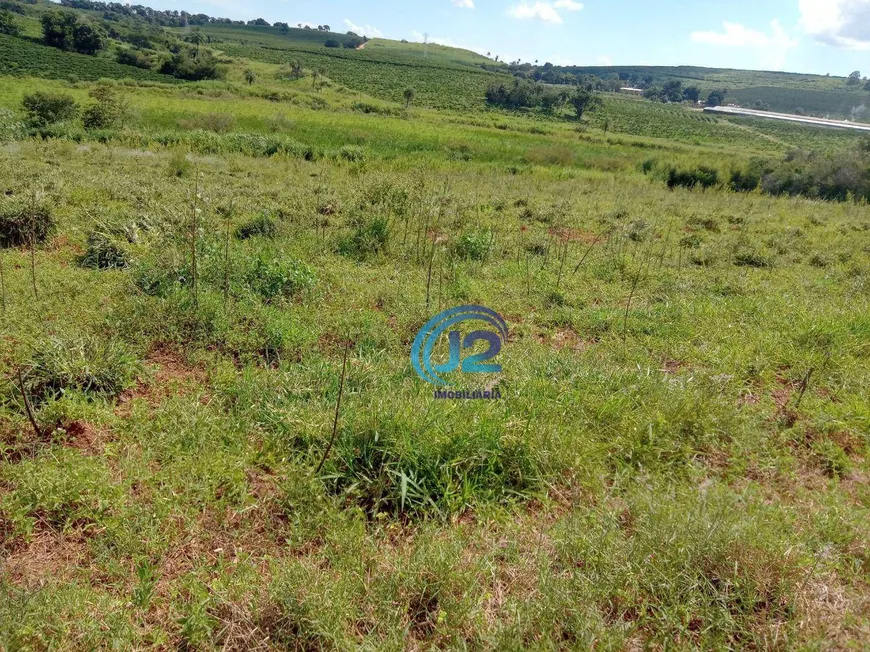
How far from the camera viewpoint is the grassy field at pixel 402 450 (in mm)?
2023

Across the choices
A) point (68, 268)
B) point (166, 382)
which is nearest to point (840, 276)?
point (166, 382)

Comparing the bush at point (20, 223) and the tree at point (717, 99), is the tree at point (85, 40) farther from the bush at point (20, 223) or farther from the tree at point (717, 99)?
the tree at point (717, 99)

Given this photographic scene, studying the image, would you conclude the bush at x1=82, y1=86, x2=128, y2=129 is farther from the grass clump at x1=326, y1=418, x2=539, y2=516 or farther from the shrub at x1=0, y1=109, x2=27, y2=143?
the grass clump at x1=326, y1=418, x2=539, y2=516

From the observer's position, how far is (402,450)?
9.14ft

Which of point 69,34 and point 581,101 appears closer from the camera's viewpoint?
point 69,34

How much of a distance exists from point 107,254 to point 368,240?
314 centimetres

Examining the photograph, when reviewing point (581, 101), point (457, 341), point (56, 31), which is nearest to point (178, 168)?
point (457, 341)

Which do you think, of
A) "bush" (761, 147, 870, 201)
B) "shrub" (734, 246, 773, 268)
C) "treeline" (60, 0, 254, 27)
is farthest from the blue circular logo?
"treeline" (60, 0, 254, 27)

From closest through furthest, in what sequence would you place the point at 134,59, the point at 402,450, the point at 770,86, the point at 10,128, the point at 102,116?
the point at 402,450, the point at 10,128, the point at 102,116, the point at 134,59, the point at 770,86

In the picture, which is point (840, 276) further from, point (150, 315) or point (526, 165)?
point (526, 165)

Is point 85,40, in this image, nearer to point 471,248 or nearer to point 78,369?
point 471,248

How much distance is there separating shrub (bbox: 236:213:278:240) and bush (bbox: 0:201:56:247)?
229cm

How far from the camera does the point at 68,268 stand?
541 cm

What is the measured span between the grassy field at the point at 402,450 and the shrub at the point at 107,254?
0.12ft
